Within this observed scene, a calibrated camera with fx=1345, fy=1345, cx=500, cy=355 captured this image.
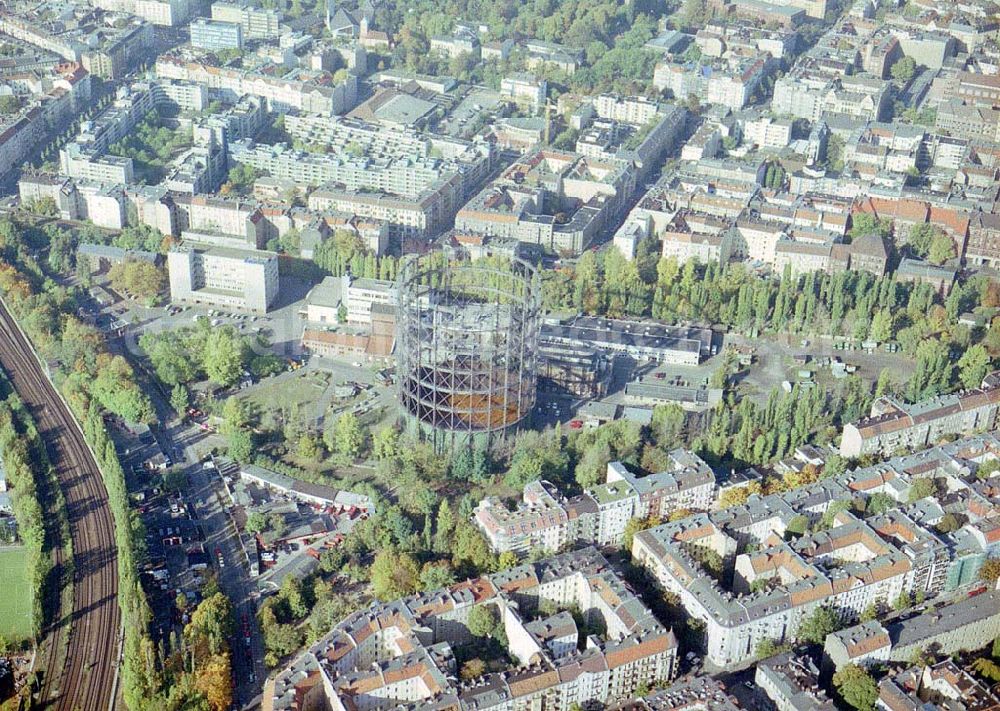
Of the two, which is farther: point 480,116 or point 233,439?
point 480,116

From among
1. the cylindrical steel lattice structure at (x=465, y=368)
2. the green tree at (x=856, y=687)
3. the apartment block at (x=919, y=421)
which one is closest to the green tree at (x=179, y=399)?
the cylindrical steel lattice structure at (x=465, y=368)

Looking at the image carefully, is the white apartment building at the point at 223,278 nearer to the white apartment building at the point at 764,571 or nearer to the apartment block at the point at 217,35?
the white apartment building at the point at 764,571

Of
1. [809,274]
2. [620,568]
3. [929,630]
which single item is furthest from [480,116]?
[929,630]

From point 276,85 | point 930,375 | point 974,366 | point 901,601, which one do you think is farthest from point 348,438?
point 276,85

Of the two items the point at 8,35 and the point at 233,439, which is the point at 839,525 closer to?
the point at 233,439

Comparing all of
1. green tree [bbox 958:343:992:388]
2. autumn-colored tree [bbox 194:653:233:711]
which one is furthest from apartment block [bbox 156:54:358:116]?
autumn-colored tree [bbox 194:653:233:711]
